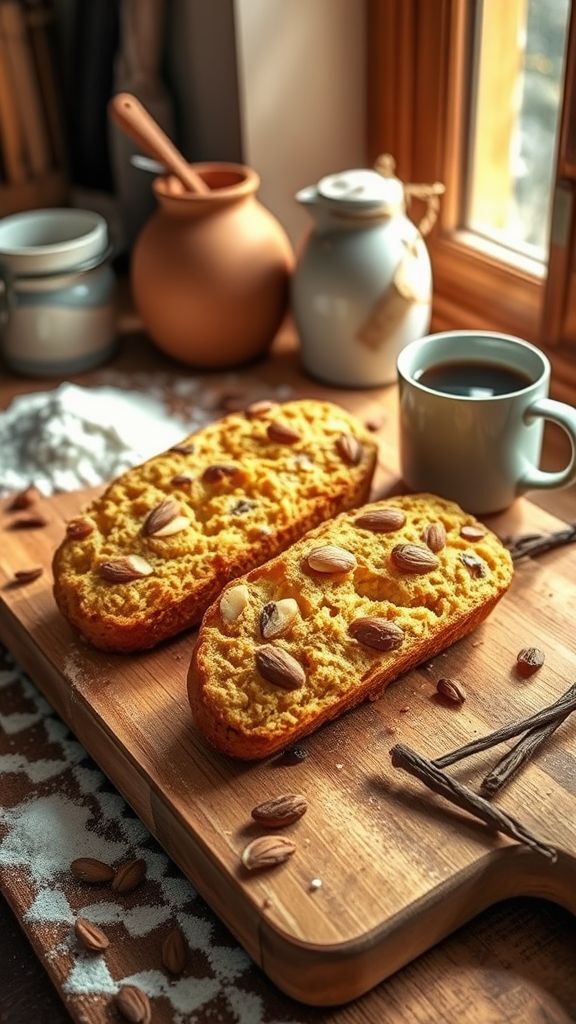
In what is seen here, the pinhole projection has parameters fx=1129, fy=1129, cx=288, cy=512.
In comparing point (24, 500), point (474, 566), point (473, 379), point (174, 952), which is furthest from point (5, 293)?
point (174, 952)

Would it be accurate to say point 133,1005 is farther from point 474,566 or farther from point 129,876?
point 474,566

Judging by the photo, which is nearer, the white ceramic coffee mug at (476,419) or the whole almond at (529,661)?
the whole almond at (529,661)

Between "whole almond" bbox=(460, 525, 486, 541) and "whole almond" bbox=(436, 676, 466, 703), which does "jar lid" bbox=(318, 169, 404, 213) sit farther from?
"whole almond" bbox=(436, 676, 466, 703)

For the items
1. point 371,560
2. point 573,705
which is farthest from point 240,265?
point 573,705

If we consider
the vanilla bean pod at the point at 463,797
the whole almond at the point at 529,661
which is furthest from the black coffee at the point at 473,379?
the vanilla bean pod at the point at 463,797

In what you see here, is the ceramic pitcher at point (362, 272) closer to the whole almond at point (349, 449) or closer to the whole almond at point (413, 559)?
the whole almond at point (349, 449)

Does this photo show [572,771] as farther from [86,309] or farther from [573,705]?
[86,309]
